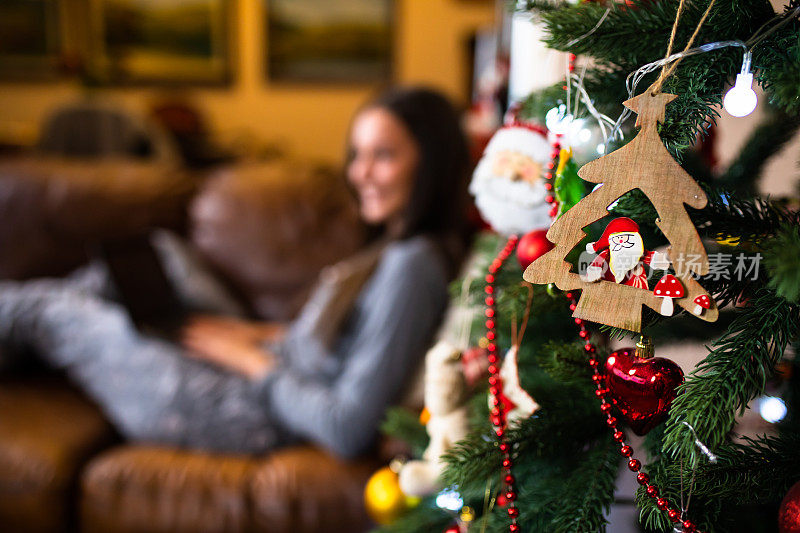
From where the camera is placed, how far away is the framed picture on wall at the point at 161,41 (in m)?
3.76

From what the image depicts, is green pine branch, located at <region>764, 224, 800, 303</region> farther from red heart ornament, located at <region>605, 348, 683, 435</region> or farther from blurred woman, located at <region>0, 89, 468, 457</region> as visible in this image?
blurred woman, located at <region>0, 89, 468, 457</region>

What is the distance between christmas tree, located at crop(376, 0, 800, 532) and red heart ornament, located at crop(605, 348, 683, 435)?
1 centimetres

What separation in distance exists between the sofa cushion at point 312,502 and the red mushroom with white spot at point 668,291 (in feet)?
3.02

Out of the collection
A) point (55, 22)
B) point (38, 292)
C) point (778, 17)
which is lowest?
point (38, 292)

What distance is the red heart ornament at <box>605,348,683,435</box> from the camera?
390mm

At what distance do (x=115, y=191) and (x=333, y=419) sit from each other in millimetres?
1268

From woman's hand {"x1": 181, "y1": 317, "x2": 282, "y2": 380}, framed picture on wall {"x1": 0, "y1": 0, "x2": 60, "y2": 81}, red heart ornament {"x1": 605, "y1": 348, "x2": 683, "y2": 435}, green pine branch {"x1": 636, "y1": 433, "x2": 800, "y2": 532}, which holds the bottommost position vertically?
woman's hand {"x1": 181, "y1": 317, "x2": 282, "y2": 380}

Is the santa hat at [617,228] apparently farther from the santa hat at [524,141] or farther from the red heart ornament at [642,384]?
the santa hat at [524,141]

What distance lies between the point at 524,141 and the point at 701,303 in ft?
0.93

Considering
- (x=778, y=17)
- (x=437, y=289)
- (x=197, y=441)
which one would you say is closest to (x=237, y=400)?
(x=197, y=441)

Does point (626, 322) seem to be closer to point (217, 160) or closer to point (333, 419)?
point (333, 419)

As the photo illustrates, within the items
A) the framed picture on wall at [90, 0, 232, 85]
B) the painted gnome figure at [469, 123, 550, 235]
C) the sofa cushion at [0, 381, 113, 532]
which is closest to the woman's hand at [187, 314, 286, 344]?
the sofa cushion at [0, 381, 113, 532]

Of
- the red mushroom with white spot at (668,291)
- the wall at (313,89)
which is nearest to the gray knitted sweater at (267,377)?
the red mushroom with white spot at (668,291)

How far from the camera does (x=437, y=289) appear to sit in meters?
1.21
